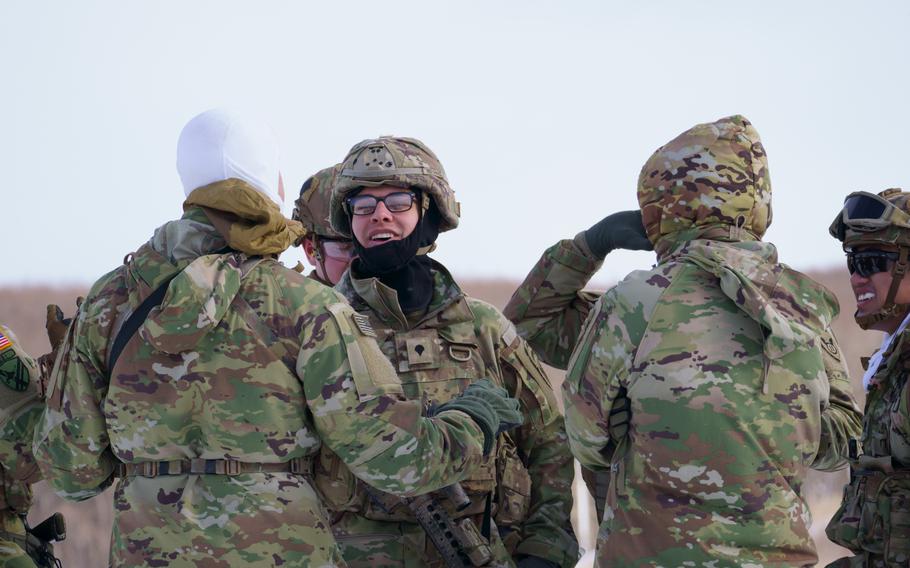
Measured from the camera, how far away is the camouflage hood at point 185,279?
4039 mm

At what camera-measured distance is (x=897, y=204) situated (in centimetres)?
562

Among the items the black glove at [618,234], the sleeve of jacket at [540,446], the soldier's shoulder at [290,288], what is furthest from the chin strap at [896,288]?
the soldier's shoulder at [290,288]

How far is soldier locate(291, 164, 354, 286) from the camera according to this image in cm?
691

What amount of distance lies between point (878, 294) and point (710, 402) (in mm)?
1824

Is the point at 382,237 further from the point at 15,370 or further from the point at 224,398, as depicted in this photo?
the point at 15,370

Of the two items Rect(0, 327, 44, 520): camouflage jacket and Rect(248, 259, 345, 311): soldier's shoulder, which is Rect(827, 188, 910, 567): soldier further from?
Rect(0, 327, 44, 520): camouflage jacket

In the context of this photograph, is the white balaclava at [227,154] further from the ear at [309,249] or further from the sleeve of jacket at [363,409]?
the ear at [309,249]

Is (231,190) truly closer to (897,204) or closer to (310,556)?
(310,556)

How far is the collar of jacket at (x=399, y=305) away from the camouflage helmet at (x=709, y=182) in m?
1.23

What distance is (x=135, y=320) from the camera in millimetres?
4191

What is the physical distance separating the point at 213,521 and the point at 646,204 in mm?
2018

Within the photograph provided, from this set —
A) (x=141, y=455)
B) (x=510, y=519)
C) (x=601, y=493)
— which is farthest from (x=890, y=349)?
(x=141, y=455)

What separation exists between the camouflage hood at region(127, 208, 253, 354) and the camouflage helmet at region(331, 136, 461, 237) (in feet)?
4.76

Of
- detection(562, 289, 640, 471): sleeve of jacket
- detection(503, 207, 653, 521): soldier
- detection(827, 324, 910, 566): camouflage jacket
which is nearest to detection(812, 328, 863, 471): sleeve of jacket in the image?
detection(827, 324, 910, 566): camouflage jacket
